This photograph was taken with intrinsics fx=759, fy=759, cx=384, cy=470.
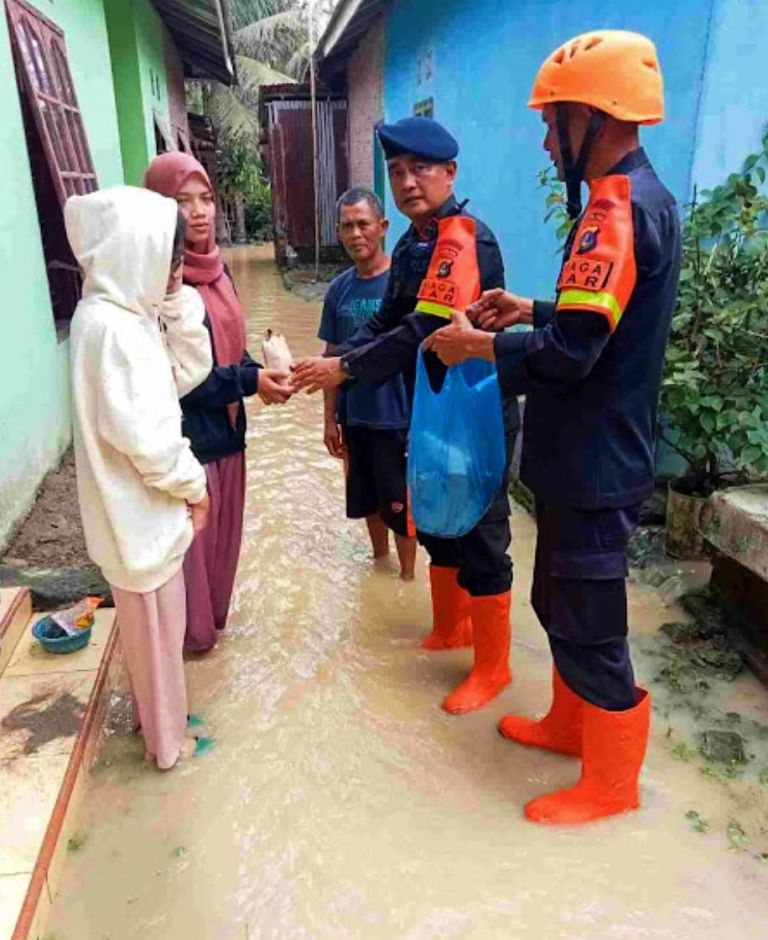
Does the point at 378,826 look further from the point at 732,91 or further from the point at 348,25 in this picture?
the point at 348,25

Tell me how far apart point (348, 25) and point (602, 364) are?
986 cm

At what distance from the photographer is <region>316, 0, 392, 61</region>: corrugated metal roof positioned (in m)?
8.93

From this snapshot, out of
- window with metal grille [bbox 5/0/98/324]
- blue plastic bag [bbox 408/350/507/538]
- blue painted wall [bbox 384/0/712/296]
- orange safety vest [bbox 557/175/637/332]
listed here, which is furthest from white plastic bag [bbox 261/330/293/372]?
window with metal grille [bbox 5/0/98/324]

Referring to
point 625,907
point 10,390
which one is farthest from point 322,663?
point 10,390

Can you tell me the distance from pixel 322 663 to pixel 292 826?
813 millimetres

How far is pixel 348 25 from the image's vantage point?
9.88 metres

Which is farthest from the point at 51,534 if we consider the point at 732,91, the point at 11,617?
the point at 732,91

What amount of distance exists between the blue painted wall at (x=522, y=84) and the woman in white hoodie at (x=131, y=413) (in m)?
2.50

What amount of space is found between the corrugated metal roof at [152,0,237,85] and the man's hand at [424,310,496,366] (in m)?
8.78

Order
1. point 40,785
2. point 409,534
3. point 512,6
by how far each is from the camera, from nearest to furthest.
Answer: point 40,785 < point 409,534 < point 512,6

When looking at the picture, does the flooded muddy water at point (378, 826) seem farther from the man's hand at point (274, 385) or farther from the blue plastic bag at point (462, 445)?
the man's hand at point (274, 385)

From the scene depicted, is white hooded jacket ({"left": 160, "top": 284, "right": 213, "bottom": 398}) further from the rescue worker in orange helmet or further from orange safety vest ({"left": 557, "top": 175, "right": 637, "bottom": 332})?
orange safety vest ({"left": 557, "top": 175, "right": 637, "bottom": 332})

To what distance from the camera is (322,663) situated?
2838 millimetres

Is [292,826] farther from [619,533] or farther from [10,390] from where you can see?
[10,390]
